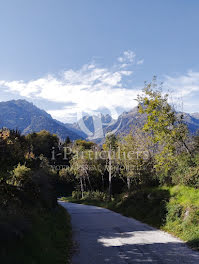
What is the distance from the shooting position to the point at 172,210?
12.6 meters

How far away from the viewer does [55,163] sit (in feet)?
227

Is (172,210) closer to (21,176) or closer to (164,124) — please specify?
(164,124)

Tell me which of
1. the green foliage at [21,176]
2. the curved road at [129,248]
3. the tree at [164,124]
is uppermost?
the tree at [164,124]

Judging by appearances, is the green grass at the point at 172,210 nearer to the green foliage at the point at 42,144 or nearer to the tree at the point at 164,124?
the tree at the point at 164,124

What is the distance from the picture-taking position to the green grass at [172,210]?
10.5 meters

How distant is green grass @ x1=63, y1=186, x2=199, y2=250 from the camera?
34.3ft

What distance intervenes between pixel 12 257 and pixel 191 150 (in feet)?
42.5

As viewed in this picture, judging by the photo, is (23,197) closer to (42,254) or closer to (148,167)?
(42,254)

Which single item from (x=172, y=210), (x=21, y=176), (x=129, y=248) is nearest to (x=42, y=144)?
(x=21, y=176)

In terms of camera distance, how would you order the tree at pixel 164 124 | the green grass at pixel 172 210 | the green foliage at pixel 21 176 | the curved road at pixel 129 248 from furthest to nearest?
the tree at pixel 164 124, the green foliage at pixel 21 176, the green grass at pixel 172 210, the curved road at pixel 129 248

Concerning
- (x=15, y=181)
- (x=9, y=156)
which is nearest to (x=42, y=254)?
(x=9, y=156)

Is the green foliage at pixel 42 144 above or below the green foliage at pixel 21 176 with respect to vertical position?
above

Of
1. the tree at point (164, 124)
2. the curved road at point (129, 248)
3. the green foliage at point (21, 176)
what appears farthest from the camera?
the tree at point (164, 124)

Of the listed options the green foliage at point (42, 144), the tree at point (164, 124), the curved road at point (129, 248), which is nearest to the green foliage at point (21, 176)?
the curved road at point (129, 248)
